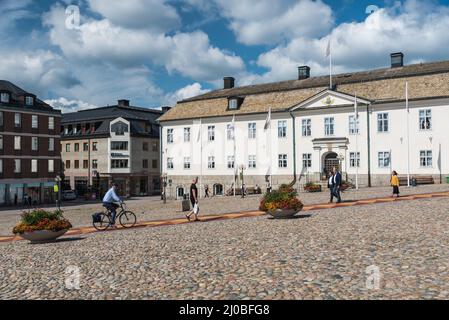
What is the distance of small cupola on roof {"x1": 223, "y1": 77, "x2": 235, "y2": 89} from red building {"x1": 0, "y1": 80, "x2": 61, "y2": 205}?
871 inches

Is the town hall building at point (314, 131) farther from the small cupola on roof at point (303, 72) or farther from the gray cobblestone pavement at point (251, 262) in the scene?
the gray cobblestone pavement at point (251, 262)

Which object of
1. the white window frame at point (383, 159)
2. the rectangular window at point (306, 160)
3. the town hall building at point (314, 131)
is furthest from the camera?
the rectangular window at point (306, 160)

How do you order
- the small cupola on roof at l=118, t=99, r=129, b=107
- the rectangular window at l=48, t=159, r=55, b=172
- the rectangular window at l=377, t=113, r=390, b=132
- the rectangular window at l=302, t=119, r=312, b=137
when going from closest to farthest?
the rectangular window at l=377, t=113, r=390, b=132, the rectangular window at l=302, t=119, r=312, b=137, the rectangular window at l=48, t=159, r=55, b=172, the small cupola on roof at l=118, t=99, r=129, b=107

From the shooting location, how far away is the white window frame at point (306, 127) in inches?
1932

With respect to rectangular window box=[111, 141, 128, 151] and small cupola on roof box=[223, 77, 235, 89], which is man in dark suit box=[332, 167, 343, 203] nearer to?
small cupola on roof box=[223, 77, 235, 89]

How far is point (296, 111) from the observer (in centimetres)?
4966

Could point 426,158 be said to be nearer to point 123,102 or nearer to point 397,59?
point 397,59

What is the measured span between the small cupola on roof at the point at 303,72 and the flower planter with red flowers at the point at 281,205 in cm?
3823

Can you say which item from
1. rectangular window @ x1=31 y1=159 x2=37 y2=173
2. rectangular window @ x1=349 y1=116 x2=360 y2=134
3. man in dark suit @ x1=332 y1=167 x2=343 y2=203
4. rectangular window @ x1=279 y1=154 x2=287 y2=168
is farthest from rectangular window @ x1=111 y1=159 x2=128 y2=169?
man in dark suit @ x1=332 y1=167 x2=343 y2=203

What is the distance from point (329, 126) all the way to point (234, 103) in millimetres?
11575

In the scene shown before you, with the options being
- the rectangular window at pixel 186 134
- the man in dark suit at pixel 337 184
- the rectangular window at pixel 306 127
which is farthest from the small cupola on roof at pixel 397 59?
the man in dark suit at pixel 337 184

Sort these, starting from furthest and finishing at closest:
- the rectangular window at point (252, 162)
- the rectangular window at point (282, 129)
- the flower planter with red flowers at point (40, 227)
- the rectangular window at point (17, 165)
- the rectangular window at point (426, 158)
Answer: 1. the rectangular window at point (17, 165)
2. the rectangular window at point (252, 162)
3. the rectangular window at point (282, 129)
4. the rectangular window at point (426, 158)
5. the flower planter with red flowers at point (40, 227)

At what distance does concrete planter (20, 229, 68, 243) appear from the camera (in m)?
16.8
